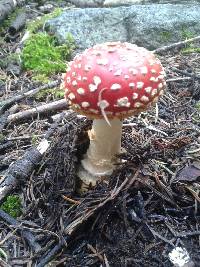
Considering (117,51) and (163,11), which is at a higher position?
(117,51)

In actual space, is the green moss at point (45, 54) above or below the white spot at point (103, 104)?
below

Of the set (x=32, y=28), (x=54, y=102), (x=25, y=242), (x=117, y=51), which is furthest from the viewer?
(x=32, y=28)

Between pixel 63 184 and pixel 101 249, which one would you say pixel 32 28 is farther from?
pixel 101 249

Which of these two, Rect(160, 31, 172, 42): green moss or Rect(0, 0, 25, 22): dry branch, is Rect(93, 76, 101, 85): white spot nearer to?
Rect(160, 31, 172, 42): green moss

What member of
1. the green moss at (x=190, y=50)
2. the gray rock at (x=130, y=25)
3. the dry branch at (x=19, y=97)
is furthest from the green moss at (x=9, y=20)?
the green moss at (x=190, y=50)

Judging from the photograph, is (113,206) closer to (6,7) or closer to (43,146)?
(43,146)

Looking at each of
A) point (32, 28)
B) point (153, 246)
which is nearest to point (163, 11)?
point (32, 28)

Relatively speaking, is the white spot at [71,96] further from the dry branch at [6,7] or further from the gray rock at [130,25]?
the dry branch at [6,7]
